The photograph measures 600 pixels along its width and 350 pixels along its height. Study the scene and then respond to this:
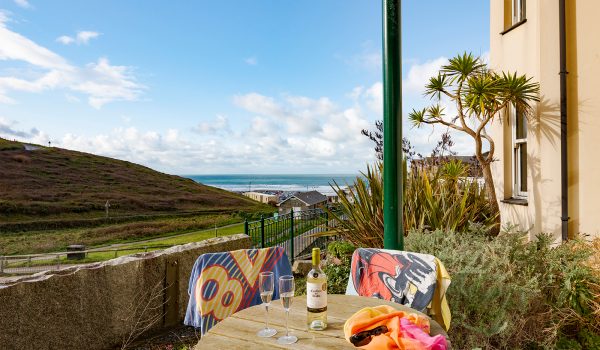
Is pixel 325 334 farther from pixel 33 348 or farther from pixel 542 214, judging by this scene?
pixel 542 214

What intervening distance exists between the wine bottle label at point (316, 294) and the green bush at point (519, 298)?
4.37ft

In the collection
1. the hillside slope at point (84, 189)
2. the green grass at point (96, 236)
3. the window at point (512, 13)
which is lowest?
the green grass at point (96, 236)

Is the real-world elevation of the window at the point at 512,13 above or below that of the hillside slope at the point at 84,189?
above

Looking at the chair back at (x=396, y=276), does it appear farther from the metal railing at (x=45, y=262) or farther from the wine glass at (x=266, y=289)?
the metal railing at (x=45, y=262)

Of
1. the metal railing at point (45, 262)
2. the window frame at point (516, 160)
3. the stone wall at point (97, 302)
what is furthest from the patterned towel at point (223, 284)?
the metal railing at point (45, 262)

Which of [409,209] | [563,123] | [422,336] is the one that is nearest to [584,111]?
[563,123]

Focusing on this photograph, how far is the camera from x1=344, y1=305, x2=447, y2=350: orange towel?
115 centimetres

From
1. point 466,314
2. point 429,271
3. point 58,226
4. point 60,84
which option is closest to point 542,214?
point 466,314

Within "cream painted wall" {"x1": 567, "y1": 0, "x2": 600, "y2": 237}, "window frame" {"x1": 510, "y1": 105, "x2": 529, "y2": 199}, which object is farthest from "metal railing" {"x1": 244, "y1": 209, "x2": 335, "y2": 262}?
"cream painted wall" {"x1": 567, "y1": 0, "x2": 600, "y2": 237}

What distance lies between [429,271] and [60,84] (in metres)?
27.8

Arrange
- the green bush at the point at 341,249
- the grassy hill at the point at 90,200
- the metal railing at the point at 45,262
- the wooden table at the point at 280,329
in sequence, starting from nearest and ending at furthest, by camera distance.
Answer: the wooden table at the point at 280,329 < the green bush at the point at 341,249 < the metal railing at the point at 45,262 < the grassy hill at the point at 90,200

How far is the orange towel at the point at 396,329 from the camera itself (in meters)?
1.15

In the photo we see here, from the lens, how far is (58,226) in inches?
1139

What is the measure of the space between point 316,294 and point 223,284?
0.97m
